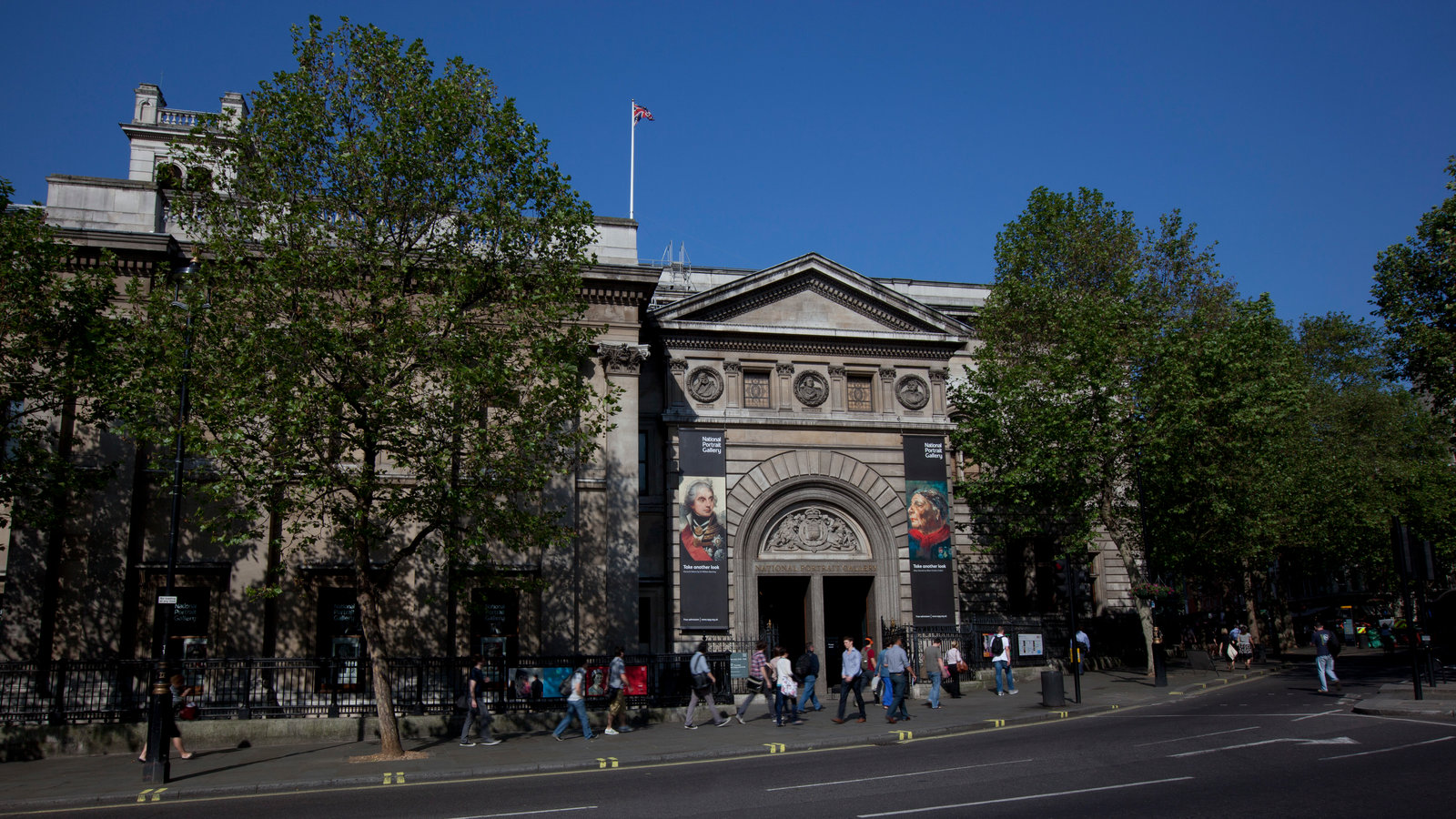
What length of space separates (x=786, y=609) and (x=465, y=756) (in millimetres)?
16195

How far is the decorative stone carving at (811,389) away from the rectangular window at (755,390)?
0.98m

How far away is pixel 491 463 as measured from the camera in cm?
1897

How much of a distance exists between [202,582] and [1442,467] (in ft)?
163

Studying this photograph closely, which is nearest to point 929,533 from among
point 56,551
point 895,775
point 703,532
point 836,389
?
point 836,389

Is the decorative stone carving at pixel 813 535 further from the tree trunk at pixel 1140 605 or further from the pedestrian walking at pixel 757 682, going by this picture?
the tree trunk at pixel 1140 605

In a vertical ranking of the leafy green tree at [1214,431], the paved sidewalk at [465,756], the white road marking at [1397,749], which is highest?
the leafy green tree at [1214,431]

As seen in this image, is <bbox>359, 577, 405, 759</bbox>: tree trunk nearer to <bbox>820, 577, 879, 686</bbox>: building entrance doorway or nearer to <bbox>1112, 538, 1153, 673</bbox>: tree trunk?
<bbox>820, 577, 879, 686</bbox>: building entrance doorway

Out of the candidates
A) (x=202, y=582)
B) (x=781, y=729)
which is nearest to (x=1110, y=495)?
(x=781, y=729)

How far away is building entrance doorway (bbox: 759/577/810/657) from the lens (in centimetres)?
3177

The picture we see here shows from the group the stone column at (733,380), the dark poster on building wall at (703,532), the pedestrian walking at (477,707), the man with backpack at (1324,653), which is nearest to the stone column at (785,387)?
the stone column at (733,380)

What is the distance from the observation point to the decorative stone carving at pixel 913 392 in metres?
32.8

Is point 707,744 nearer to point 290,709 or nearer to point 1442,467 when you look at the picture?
point 290,709

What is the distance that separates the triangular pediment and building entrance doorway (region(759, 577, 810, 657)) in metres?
8.19

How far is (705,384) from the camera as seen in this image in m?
31.3
